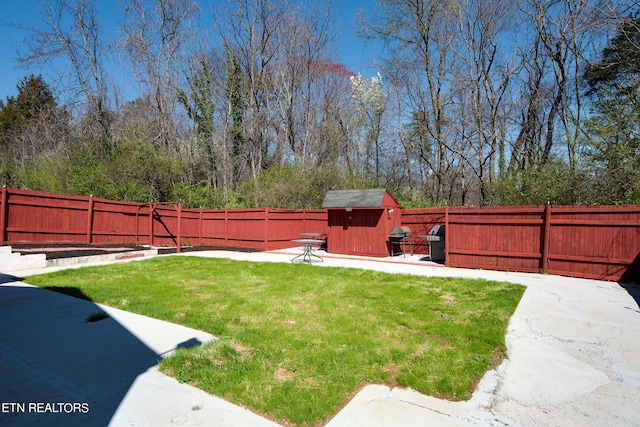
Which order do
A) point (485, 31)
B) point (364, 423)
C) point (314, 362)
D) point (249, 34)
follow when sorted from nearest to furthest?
point (364, 423) → point (314, 362) → point (485, 31) → point (249, 34)

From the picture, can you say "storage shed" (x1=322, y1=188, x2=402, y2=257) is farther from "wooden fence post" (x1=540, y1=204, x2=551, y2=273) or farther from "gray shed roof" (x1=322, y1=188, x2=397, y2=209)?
"wooden fence post" (x1=540, y1=204, x2=551, y2=273)

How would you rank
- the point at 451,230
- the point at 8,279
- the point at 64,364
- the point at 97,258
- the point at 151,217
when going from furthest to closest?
the point at 151,217, the point at 97,258, the point at 451,230, the point at 8,279, the point at 64,364

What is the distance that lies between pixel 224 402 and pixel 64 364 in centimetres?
185

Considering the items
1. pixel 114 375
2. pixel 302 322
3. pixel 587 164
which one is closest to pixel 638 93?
pixel 587 164

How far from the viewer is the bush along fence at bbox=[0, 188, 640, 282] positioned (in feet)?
27.0

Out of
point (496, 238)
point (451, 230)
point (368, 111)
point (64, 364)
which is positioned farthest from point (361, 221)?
point (368, 111)

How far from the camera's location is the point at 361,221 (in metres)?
13.7

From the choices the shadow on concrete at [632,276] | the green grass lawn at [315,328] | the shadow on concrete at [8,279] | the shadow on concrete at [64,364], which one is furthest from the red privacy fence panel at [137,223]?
the shadow on concrete at [632,276]

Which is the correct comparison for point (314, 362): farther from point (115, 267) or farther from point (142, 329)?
point (115, 267)

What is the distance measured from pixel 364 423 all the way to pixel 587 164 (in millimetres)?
11267

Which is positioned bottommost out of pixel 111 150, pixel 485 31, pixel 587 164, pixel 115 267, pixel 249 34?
pixel 115 267

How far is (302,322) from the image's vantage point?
16.0ft

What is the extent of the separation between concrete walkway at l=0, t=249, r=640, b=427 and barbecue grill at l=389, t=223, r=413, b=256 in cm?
753

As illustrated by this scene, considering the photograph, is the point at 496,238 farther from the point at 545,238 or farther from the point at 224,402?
the point at 224,402
